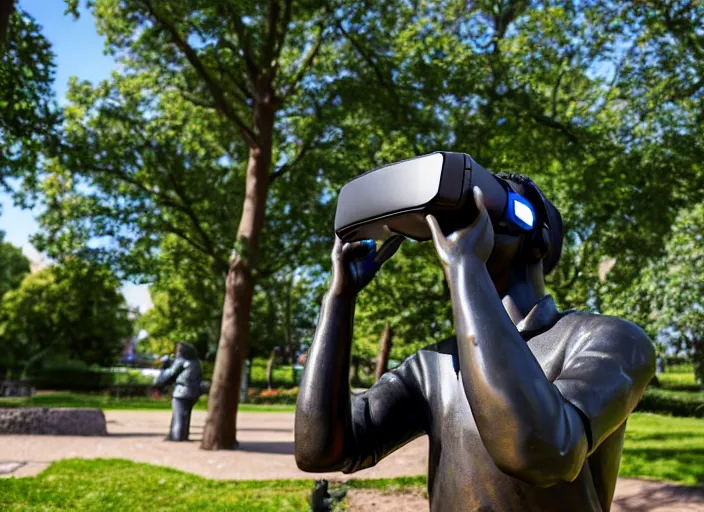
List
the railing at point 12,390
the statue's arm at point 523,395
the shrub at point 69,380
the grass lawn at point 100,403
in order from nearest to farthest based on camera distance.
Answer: the statue's arm at point 523,395, the grass lawn at point 100,403, the railing at point 12,390, the shrub at point 69,380

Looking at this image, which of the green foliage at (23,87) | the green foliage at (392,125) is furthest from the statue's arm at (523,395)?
the green foliage at (392,125)

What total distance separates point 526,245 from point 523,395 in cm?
63

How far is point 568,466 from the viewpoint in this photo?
1.26 metres

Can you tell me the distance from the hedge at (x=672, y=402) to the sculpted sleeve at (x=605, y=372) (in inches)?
880

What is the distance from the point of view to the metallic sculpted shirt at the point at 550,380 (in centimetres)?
143

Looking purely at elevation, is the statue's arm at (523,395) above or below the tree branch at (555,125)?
below

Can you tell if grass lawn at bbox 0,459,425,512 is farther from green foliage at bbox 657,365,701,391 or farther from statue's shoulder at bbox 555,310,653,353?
green foliage at bbox 657,365,701,391

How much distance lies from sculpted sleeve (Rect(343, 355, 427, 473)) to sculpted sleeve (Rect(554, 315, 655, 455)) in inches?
19.6

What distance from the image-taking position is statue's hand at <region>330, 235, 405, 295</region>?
1.72 m

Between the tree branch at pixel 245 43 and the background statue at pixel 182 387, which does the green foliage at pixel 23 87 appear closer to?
the tree branch at pixel 245 43

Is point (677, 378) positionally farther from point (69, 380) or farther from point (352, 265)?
point (352, 265)

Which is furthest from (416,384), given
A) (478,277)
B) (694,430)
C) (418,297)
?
(694,430)

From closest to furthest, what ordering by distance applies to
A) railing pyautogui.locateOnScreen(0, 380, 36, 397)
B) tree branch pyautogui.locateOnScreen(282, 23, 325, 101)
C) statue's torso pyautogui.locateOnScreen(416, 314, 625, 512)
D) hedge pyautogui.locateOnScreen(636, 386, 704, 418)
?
statue's torso pyautogui.locateOnScreen(416, 314, 625, 512), tree branch pyautogui.locateOnScreen(282, 23, 325, 101), hedge pyautogui.locateOnScreen(636, 386, 704, 418), railing pyautogui.locateOnScreen(0, 380, 36, 397)

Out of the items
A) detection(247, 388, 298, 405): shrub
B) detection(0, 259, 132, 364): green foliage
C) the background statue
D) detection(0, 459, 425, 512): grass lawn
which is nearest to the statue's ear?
detection(0, 459, 425, 512): grass lawn
